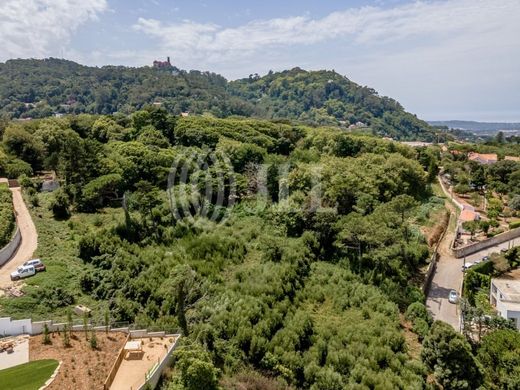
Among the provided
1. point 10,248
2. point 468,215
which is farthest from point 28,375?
point 468,215

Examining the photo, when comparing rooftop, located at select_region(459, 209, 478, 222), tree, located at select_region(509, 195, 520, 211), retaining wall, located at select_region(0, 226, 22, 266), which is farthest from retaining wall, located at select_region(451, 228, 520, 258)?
retaining wall, located at select_region(0, 226, 22, 266)

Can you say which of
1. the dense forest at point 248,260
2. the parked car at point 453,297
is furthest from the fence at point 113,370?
the parked car at point 453,297

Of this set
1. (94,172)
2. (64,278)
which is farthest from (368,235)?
(94,172)

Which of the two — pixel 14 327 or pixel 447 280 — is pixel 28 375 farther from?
pixel 447 280

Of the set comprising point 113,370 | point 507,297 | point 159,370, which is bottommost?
point 507,297

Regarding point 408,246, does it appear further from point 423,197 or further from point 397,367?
point 423,197
